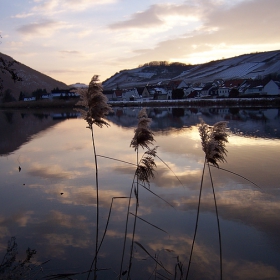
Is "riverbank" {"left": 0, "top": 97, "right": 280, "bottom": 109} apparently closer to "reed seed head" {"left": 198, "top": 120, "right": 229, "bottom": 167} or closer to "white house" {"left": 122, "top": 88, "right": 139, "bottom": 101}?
"white house" {"left": 122, "top": 88, "right": 139, "bottom": 101}

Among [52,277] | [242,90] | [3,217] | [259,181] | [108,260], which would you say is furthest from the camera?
[242,90]

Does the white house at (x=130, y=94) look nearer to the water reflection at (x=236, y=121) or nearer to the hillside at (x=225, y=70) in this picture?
the hillside at (x=225, y=70)

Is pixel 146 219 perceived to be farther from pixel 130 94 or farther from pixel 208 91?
pixel 130 94

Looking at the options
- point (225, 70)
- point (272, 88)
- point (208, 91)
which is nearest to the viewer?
point (272, 88)

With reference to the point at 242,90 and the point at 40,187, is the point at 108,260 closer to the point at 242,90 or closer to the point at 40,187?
the point at 40,187

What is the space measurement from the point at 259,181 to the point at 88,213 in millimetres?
4775

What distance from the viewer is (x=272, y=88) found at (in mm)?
76438

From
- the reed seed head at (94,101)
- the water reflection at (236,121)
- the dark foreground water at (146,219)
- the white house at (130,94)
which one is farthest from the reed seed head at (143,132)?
the white house at (130,94)

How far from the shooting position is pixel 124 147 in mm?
16062

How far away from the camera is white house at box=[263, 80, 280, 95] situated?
75.2 metres

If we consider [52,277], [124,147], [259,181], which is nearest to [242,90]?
[124,147]

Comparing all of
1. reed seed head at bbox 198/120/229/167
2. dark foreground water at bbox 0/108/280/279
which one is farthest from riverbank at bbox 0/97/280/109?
reed seed head at bbox 198/120/229/167

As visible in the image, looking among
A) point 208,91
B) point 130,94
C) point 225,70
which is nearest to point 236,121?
point 208,91

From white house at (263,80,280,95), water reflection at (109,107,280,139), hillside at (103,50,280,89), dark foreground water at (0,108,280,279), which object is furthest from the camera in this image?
hillside at (103,50,280,89)
